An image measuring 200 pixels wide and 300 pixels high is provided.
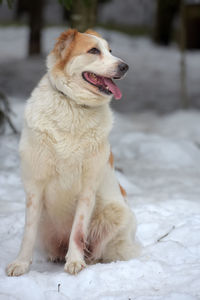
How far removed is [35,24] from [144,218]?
9.08m

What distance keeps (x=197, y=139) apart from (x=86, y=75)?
4982mm

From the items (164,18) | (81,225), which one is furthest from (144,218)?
(164,18)

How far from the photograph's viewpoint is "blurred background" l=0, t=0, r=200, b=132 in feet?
33.3

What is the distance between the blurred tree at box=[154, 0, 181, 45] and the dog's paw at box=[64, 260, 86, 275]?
38.8 feet

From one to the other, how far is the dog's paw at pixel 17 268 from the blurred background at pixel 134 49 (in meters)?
5.22

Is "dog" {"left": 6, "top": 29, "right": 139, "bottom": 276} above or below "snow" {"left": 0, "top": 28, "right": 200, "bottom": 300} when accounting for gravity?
above

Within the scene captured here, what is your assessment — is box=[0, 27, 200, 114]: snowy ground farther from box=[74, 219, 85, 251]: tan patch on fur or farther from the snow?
box=[74, 219, 85, 251]: tan patch on fur

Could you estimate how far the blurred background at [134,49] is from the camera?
10.2 meters

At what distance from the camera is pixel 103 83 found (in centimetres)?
284

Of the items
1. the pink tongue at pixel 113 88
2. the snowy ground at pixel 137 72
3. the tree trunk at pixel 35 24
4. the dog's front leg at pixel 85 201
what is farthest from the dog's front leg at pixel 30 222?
the tree trunk at pixel 35 24

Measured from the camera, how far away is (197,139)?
7461mm

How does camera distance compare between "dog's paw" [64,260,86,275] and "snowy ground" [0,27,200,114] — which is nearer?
"dog's paw" [64,260,86,275]

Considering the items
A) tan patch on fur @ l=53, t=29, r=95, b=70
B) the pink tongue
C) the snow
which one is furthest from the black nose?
the snow

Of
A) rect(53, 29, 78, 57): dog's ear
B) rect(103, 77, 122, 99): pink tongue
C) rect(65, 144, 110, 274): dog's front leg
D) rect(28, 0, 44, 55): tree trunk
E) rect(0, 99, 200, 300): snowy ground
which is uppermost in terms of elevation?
rect(53, 29, 78, 57): dog's ear
